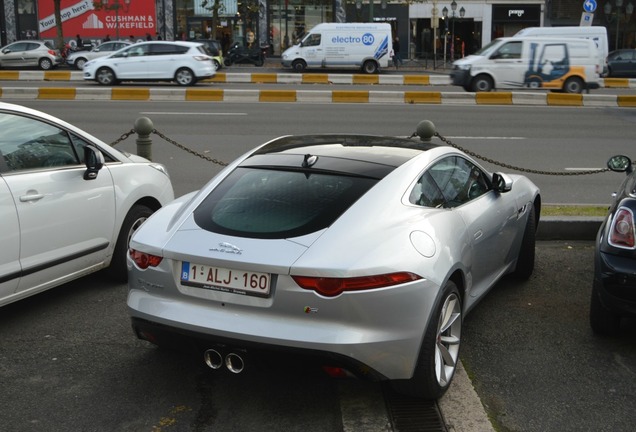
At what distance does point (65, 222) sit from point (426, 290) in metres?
2.74

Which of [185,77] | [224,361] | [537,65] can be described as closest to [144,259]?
[224,361]

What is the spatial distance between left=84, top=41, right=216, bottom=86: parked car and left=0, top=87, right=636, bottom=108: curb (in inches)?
197

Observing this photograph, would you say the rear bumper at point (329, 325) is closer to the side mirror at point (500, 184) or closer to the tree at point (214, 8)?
the side mirror at point (500, 184)

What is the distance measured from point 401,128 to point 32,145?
12271mm

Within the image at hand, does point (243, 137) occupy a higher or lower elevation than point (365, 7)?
lower

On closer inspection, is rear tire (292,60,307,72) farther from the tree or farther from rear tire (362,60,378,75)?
the tree

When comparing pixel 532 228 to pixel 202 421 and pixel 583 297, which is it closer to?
pixel 583 297

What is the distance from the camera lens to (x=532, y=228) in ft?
21.2

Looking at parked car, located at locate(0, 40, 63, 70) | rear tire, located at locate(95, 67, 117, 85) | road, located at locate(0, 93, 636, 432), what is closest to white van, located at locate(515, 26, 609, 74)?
rear tire, located at locate(95, 67, 117, 85)

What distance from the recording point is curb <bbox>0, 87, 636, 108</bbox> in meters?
22.3

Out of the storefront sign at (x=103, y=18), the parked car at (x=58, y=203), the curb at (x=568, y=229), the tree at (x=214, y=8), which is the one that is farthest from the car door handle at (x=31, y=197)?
the storefront sign at (x=103, y=18)

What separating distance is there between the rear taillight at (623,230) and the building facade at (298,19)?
45530 mm

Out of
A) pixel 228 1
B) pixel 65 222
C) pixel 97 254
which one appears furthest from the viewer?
pixel 228 1

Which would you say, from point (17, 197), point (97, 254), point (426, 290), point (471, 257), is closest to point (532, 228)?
point (471, 257)
